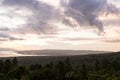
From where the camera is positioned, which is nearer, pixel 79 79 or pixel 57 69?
Result: pixel 79 79

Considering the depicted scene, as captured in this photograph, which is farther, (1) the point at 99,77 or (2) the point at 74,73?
(2) the point at 74,73

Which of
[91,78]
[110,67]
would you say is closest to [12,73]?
[91,78]

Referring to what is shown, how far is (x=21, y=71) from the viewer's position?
13638 cm

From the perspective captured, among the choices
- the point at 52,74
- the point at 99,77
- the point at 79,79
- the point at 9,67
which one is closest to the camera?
the point at 99,77

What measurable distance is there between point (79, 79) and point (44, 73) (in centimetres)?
1643

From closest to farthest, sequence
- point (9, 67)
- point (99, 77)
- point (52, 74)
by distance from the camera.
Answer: point (99, 77) < point (52, 74) < point (9, 67)

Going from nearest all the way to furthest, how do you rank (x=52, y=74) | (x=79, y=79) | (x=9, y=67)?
1. (x=79, y=79)
2. (x=52, y=74)
3. (x=9, y=67)

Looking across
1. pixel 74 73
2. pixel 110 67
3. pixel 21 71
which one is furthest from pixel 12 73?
pixel 110 67

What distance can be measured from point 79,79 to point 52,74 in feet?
47.7

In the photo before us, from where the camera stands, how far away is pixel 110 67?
160375 millimetres

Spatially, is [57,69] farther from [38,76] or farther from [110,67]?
[110,67]

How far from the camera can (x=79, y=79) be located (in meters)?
129

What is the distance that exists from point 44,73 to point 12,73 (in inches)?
550

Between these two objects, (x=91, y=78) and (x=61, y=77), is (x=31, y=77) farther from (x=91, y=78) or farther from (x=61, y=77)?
(x=91, y=78)
